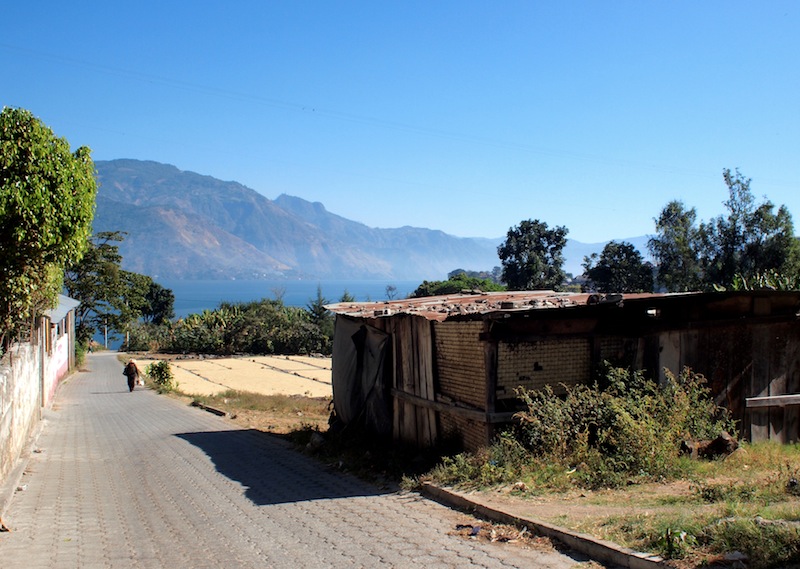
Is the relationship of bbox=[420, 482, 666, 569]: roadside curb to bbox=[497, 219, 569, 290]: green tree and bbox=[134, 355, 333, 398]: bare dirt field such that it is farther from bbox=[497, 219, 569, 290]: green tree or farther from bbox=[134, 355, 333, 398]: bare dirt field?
bbox=[497, 219, 569, 290]: green tree

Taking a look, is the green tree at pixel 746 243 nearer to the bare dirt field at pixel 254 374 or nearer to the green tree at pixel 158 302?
the bare dirt field at pixel 254 374

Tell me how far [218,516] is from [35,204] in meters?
5.59

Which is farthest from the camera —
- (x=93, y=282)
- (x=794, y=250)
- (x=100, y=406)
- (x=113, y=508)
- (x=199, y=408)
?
(x=93, y=282)

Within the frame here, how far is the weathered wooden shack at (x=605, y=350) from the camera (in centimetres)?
931

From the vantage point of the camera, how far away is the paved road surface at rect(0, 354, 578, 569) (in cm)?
652

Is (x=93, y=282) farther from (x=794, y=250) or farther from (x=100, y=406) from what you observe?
(x=794, y=250)

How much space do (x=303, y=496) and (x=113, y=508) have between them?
2445mm

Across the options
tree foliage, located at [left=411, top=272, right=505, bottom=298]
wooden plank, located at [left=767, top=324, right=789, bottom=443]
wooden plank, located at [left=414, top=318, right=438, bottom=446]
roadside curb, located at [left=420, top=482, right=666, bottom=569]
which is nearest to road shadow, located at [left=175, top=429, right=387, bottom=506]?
wooden plank, located at [left=414, top=318, right=438, bottom=446]

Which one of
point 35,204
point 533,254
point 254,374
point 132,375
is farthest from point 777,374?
point 533,254

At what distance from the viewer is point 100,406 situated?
23.1 m

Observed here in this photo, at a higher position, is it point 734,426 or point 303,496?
point 734,426

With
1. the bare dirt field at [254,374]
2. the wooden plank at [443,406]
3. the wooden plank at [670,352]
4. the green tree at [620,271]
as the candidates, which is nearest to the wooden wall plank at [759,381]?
the wooden plank at [670,352]

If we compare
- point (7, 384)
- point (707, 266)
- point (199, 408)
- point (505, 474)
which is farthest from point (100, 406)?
point (707, 266)

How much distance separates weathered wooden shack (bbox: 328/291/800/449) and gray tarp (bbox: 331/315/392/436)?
134 centimetres
